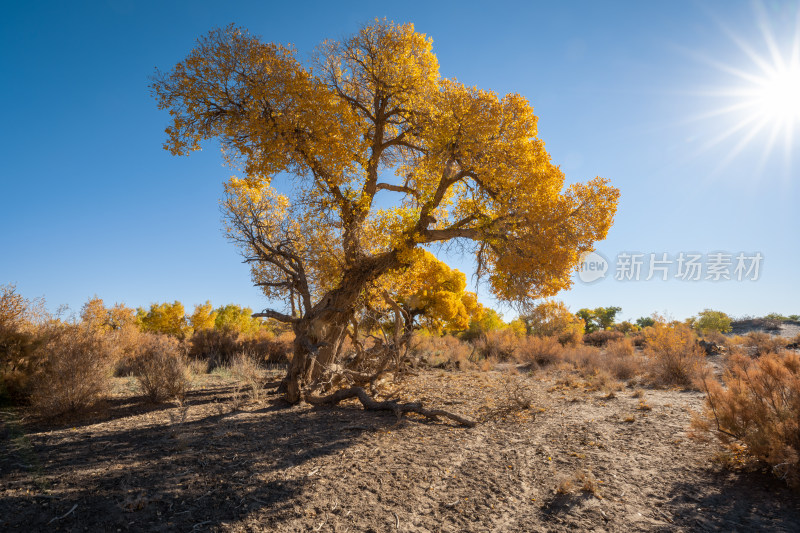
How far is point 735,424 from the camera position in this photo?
15.0ft

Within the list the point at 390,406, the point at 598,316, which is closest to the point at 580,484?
the point at 390,406

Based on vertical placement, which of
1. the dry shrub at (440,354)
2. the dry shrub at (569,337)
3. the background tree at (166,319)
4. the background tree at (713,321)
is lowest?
the background tree at (166,319)

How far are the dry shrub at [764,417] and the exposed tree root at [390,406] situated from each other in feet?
11.0

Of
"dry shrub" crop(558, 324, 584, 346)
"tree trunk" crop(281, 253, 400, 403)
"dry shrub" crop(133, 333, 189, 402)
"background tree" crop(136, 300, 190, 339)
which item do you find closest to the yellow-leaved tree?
"tree trunk" crop(281, 253, 400, 403)

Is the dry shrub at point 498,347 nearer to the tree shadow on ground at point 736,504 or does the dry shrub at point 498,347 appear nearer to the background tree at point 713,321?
the tree shadow on ground at point 736,504

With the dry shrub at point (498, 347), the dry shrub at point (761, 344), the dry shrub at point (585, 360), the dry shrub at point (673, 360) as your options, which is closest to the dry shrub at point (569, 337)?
the dry shrub at point (498, 347)

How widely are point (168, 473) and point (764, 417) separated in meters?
6.74

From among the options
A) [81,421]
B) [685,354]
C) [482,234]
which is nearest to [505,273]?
[482,234]

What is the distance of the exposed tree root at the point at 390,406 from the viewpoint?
6.32 meters

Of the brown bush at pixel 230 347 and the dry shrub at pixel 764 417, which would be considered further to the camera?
the brown bush at pixel 230 347

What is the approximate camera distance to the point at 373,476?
420cm

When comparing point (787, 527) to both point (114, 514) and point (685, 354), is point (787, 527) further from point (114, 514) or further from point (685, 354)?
point (685, 354)

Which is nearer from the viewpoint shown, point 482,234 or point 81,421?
point 81,421

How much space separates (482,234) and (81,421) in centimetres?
816
